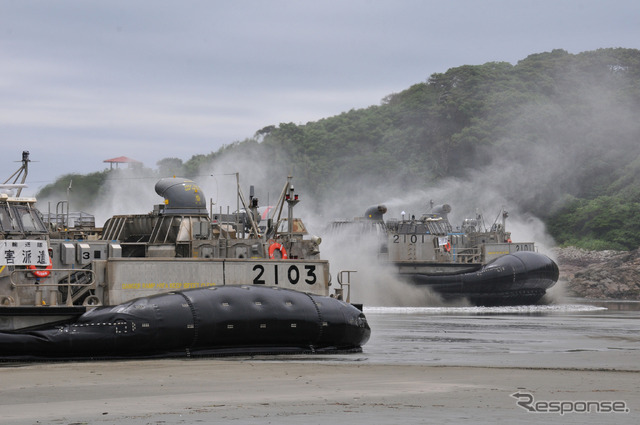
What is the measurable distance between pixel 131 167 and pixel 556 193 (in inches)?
1385

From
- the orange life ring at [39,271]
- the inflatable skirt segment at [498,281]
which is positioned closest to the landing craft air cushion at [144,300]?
the orange life ring at [39,271]

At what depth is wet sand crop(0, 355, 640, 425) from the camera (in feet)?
30.1

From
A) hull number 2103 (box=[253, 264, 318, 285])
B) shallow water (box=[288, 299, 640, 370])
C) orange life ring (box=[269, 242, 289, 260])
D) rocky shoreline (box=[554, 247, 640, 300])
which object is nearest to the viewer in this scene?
shallow water (box=[288, 299, 640, 370])

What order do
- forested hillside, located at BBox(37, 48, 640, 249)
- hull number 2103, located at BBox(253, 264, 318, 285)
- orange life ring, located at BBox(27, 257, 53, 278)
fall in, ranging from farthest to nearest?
forested hillside, located at BBox(37, 48, 640, 249), hull number 2103, located at BBox(253, 264, 318, 285), orange life ring, located at BBox(27, 257, 53, 278)

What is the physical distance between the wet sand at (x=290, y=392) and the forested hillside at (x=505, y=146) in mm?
50423

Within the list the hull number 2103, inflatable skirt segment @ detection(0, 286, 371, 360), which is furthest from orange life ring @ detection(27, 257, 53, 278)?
the hull number 2103

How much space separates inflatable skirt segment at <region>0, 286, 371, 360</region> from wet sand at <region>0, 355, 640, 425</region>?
0.34 metres

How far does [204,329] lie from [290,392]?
195 inches

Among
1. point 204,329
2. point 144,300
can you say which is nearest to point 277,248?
point 204,329

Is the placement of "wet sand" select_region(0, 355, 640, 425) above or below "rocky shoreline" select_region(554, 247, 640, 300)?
above

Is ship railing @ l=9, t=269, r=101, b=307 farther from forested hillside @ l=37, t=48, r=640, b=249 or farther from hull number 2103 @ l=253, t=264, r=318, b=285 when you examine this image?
forested hillside @ l=37, t=48, r=640, b=249

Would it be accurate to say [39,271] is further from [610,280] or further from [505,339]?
[610,280]

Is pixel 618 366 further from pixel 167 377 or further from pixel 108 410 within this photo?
pixel 108 410

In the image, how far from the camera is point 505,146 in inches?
3046
